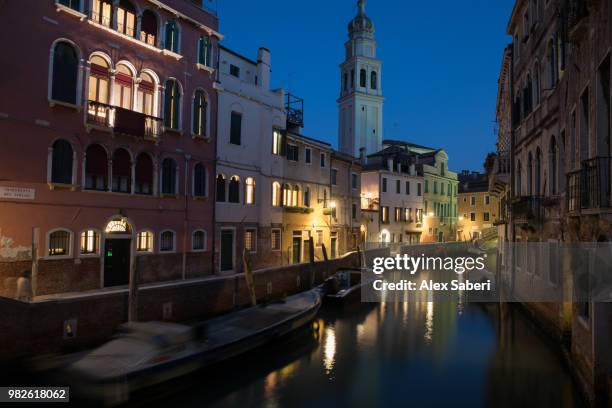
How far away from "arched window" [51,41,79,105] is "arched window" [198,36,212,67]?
16.9 feet

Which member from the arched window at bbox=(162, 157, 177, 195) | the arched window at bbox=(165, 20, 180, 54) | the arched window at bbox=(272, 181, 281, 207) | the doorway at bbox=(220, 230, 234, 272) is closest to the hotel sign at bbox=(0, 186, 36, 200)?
the arched window at bbox=(162, 157, 177, 195)

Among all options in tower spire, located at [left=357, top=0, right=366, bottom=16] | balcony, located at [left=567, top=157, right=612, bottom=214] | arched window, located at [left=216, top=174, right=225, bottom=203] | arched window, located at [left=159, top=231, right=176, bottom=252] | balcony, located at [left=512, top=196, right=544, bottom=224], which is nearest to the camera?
balcony, located at [left=567, top=157, right=612, bottom=214]

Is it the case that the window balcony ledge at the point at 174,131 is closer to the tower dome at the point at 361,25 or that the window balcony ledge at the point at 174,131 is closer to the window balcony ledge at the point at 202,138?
the window balcony ledge at the point at 202,138

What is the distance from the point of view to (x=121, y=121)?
14391mm

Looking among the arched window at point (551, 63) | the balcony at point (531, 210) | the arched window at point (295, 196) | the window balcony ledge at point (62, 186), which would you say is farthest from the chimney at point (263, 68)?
the balcony at point (531, 210)

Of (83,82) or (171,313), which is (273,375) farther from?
(83,82)

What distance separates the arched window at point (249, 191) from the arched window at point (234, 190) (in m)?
0.47

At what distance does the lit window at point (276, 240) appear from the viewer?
2177 centimetres

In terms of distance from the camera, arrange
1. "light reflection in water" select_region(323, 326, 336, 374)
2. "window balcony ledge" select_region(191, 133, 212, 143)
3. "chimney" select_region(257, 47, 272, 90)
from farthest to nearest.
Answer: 1. "chimney" select_region(257, 47, 272, 90)
2. "window balcony ledge" select_region(191, 133, 212, 143)
3. "light reflection in water" select_region(323, 326, 336, 374)

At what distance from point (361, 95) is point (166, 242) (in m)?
38.2

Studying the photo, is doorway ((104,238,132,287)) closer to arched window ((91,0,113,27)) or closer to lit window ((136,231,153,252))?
lit window ((136,231,153,252))

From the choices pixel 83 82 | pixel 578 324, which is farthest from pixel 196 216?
pixel 578 324

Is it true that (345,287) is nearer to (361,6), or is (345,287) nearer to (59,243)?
(59,243)

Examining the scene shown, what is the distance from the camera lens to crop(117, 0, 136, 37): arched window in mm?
14727
